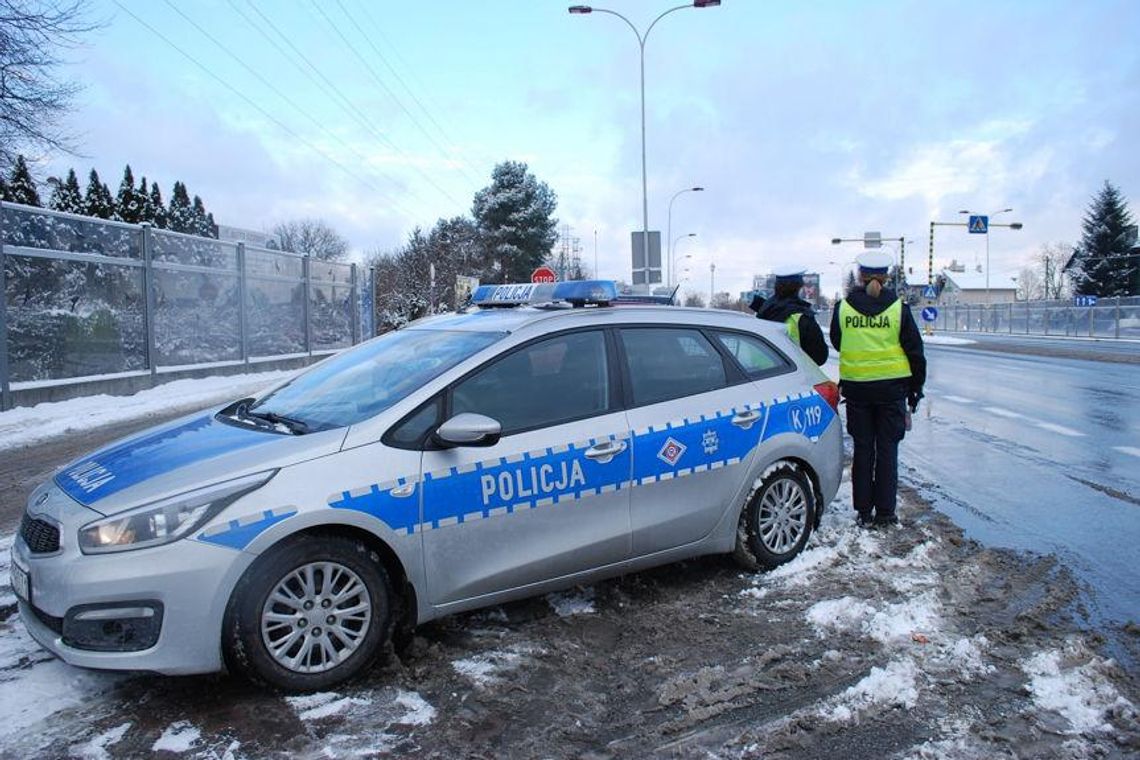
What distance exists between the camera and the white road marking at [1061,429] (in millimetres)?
9769

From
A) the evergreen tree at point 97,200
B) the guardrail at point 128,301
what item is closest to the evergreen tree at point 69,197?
the evergreen tree at point 97,200

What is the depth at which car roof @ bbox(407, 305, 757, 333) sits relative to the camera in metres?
4.36

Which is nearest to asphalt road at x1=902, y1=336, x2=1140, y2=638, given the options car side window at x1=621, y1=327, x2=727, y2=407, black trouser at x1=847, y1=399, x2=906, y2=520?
black trouser at x1=847, y1=399, x2=906, y2=520

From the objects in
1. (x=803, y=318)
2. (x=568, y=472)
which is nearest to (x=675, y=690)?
(x=568, y=472)

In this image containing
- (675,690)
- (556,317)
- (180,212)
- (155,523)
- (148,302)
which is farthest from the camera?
(180,212)

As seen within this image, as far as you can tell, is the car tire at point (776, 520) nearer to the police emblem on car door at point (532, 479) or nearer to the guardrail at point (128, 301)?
the police emblem on car door at point (532, 479)

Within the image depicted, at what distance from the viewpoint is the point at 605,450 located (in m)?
4.04

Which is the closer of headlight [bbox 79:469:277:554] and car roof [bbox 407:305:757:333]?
headlight [bbox 79:469:277:554]

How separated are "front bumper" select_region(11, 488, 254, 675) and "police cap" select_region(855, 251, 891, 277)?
14.6ft

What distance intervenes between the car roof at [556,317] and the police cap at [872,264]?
1.15 m

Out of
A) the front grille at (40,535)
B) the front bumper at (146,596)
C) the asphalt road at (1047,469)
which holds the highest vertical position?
the front grille at (40,535)

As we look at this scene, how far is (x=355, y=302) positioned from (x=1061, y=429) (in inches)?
790

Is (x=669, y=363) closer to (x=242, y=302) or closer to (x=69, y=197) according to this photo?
(x=242, y=302)

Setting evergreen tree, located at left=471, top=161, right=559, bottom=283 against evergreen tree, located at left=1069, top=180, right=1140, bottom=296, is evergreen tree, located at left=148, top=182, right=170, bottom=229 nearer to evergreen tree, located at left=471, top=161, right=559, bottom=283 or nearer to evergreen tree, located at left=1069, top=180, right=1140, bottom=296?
evergreen tree, located at left=471, top=161, right=559, bottom=283
